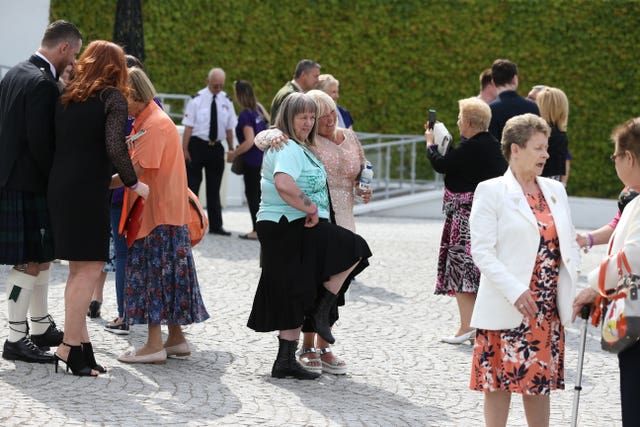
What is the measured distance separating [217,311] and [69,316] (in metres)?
2.40

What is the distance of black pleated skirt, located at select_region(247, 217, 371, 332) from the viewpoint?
667 centimetres

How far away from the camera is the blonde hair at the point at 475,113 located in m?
7.51

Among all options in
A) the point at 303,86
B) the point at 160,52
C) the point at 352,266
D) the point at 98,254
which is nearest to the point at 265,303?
the point at 352,266

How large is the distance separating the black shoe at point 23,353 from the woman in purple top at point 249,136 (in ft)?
20.0

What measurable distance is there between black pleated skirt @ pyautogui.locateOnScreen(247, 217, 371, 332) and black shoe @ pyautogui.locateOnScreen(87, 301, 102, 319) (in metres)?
1.80

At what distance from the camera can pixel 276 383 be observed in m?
6.62

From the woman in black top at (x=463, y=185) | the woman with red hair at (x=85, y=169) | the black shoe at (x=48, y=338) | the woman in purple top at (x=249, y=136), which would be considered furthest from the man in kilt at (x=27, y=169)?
the woman in purple top at (x=249, y=136)

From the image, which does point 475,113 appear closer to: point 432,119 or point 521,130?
point 432,119

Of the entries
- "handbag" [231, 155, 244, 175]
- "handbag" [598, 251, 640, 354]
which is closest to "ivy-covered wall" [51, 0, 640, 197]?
"handbag" [231, 155, 244, 175]

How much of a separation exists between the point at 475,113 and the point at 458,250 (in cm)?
99

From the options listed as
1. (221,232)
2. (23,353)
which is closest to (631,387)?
(23,353)

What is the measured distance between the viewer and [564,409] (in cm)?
632

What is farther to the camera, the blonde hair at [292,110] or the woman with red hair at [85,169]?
the blonde hair at [292,110]

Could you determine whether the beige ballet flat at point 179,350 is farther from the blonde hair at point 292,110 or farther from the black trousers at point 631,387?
the black trousers at point 631,387
